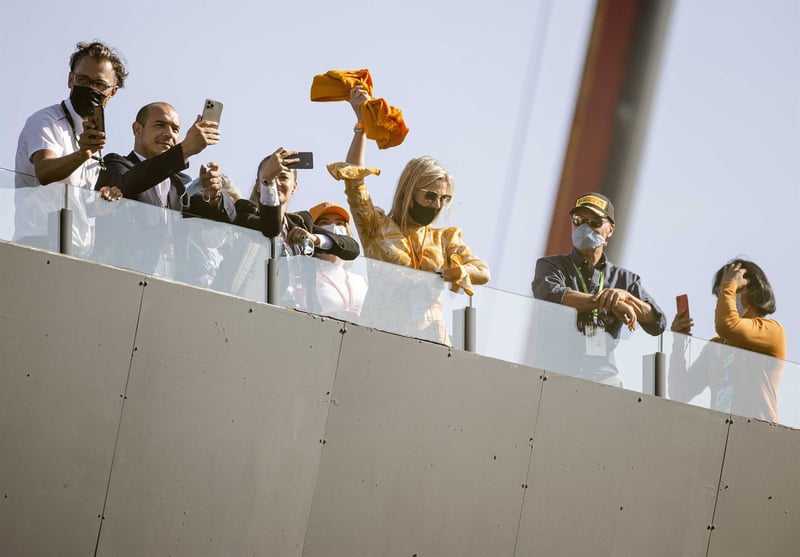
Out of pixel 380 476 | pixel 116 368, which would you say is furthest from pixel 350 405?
pixel 116 368

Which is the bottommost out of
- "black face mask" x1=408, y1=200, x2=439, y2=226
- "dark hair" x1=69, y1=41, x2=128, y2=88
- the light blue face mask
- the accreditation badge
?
the accreditation badge

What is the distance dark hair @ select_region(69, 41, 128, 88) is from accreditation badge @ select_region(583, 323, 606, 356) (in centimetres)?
217

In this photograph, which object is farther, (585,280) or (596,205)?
(596,205)

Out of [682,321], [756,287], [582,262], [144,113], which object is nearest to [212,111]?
[144,113]

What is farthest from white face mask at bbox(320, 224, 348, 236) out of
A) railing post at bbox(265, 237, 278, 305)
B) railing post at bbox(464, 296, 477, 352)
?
railing post at bbox(464, 296, 477, 352)

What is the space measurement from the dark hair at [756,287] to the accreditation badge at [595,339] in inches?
29.1

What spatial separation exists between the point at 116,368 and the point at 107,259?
0.38 metres

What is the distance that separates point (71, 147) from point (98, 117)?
0.58ft

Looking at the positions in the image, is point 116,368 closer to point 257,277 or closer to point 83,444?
point 83,444

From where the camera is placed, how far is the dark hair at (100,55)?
4.28 m

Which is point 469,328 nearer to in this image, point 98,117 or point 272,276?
point 272,276

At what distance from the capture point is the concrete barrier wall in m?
3.91

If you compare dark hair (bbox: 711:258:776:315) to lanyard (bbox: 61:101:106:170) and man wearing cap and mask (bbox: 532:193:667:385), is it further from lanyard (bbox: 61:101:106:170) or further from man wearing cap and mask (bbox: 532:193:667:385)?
lanyard (bbox: 61:101:106:170)

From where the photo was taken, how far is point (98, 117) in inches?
161
